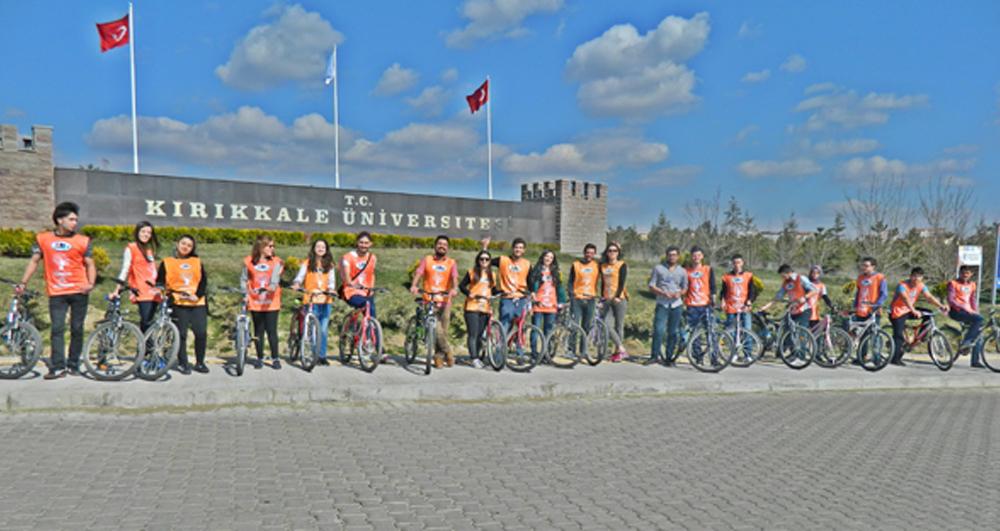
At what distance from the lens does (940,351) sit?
11.6 meters

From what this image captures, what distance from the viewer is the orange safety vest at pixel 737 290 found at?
35.6ft

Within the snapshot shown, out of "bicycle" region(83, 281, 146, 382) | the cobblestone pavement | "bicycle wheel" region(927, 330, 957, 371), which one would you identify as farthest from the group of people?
the cobblestone pavement

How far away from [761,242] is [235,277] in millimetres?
36480

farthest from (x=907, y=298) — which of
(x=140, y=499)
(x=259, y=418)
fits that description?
(x=140, y=499)

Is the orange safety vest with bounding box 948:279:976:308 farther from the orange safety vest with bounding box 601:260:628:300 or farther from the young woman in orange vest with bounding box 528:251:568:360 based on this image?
the young woman in orange vest with bounding box 528:251:568:360

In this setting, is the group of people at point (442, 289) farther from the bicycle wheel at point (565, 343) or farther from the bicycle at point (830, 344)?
the bicycle at point (830, 344)

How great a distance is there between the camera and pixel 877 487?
5.19 m

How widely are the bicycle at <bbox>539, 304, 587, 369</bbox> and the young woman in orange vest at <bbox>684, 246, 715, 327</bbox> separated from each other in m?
1.83

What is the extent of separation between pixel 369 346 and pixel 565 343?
2.95m

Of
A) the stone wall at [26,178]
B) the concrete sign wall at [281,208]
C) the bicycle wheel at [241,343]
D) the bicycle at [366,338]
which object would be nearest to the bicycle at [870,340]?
the bicycle at [366,338]

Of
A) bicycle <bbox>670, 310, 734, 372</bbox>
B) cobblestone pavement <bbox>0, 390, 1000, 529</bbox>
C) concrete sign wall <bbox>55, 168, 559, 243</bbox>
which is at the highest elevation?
concrete sign wall <bbox>55, 168, 559, 243</bbox>

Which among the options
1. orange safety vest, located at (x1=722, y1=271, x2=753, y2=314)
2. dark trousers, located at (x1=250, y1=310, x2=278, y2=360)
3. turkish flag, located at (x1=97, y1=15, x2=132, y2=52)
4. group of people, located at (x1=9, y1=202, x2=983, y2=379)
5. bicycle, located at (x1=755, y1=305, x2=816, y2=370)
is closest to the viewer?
group of people, located at (x1=9, y1=202, x2=983, y2=379)

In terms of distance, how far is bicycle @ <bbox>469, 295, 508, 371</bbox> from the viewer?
950cm

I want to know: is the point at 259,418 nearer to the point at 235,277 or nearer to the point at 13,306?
the point at 13,306
